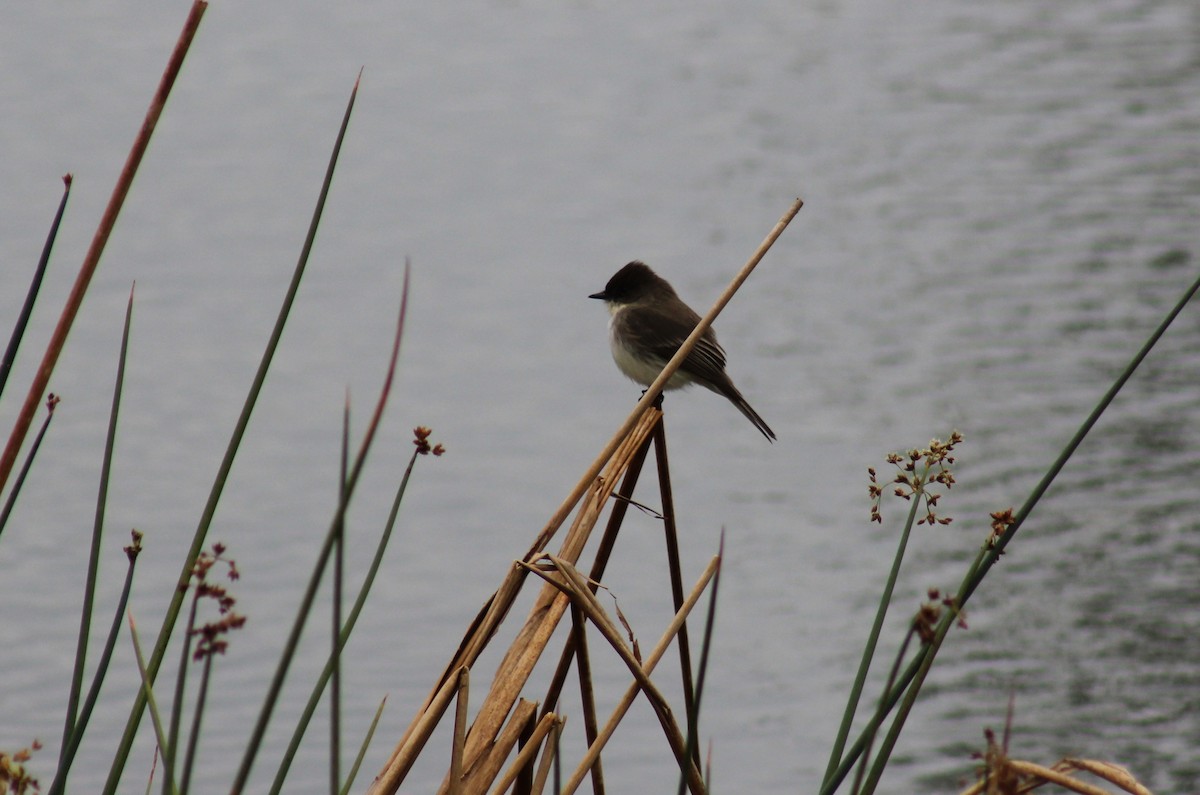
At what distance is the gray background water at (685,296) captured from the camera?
820cm

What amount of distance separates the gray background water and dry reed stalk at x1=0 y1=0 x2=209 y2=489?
18.8ft

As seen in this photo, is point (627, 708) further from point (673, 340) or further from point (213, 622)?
point (673, 340)

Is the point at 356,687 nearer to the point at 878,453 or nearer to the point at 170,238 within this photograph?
the point at 878,453

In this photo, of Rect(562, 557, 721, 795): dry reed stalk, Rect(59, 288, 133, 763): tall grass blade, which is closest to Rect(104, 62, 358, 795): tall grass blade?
Rect(59, 288, 133, 763): tall grass blade

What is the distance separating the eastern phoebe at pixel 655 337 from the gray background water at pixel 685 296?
222cm

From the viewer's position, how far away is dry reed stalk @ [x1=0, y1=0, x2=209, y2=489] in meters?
1.79

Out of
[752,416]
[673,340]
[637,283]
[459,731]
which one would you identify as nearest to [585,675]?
[459,731]

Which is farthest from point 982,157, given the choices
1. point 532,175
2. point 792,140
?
point 532,175

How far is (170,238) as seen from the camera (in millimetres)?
12250

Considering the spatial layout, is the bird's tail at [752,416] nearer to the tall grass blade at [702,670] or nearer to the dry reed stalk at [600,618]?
the dry reed stalk at [600,618]

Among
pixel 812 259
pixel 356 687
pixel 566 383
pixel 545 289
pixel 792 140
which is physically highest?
pixel 792 140

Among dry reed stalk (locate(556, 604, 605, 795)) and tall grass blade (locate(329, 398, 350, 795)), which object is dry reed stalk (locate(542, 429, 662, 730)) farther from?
tall grass blade (locate(329, 398, 350, 795))

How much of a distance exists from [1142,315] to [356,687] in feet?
20.8

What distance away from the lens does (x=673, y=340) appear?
6156 mm
